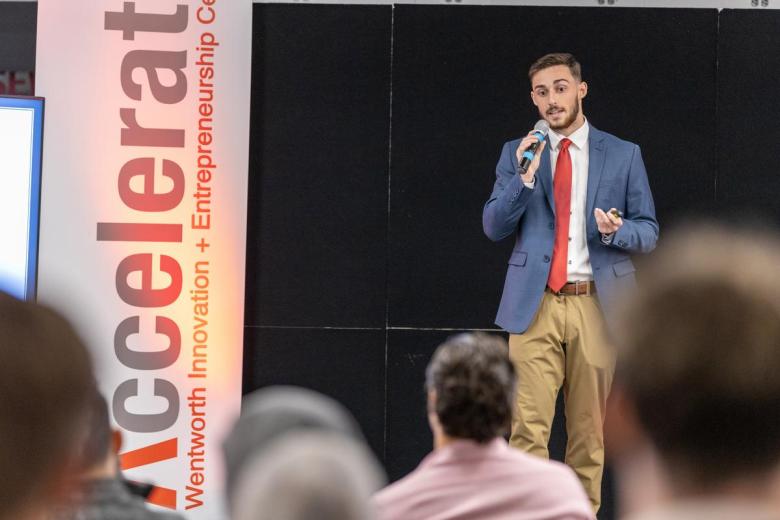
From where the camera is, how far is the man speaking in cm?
406

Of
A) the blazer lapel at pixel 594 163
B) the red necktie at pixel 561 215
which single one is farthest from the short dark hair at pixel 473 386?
the blazer lapel at pixel 594 163

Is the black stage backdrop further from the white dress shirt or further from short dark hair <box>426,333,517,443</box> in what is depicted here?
short dark hair <box>426,333,517,443</box>

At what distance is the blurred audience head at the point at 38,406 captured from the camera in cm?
71

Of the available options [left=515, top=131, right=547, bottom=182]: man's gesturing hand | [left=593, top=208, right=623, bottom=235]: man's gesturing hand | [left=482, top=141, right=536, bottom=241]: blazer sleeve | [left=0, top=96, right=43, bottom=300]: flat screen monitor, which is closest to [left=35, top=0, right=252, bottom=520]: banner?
[left=0, top=96, right=43, bottom=300]: flat screen monitor

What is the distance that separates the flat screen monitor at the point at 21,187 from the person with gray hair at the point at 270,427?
3.89m

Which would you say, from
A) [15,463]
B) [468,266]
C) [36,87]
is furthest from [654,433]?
A: [36,87]

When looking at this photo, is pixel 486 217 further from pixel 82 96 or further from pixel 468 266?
pixel 82 96

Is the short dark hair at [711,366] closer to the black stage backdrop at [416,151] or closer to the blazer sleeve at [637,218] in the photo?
the blazer sleeve at [637,218]

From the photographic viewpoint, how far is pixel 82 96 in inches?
185

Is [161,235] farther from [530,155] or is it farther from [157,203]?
[530,155]

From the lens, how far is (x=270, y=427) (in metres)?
0.82

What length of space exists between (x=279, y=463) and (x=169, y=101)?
420 cm

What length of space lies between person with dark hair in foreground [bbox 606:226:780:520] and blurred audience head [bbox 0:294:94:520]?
40 centimetres

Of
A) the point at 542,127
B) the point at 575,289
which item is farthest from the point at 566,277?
the point at 542,127
